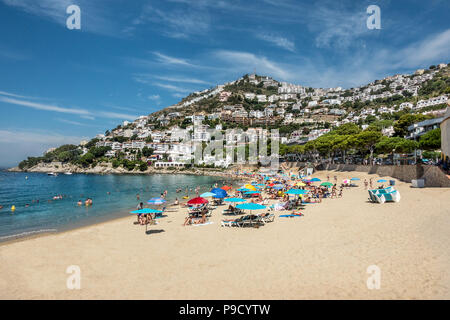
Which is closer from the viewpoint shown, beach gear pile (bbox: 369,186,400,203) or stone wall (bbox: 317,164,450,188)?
beach gear pile (bbox: 369,186,400,203)

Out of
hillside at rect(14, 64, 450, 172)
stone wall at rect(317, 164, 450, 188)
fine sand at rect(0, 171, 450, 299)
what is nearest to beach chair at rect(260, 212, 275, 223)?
fine sand at rect(0, 171, 450, 299)

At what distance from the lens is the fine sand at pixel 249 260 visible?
5.96 metres

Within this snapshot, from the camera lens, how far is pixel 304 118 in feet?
458

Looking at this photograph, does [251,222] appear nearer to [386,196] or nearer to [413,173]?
[386,196]

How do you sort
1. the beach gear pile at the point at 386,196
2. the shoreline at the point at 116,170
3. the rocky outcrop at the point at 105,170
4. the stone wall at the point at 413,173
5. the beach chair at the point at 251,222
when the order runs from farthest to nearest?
the rocky outcrop at the point at 105,170, the shoreline at the point at 116,170, the stone wall at the point at 413,173, the beach gear pile at the point at 386,196, the beach chair at the point at 251,222

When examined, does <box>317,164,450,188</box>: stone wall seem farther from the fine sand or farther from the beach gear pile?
the fine sand

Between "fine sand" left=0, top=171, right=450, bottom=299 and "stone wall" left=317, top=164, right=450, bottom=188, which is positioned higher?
"stone wall" left=317, top=164, right=450, bottom=188

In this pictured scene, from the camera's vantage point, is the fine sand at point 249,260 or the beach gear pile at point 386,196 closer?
the fine sand at point 249,260

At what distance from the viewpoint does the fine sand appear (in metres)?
5.96

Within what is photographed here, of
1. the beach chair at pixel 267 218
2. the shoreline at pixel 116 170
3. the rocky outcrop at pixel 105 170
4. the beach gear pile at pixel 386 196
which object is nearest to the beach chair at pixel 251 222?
the beach chair at pixel 267 218

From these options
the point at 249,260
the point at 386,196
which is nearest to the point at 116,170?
the point at 386,196

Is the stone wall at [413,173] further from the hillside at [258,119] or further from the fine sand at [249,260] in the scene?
the hillside at [258,119]

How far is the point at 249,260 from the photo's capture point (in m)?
7.92
